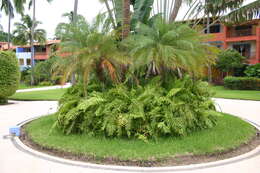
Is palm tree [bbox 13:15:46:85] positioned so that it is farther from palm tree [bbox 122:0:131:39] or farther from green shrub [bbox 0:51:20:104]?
palm tree [bbox 122:0:131:39]

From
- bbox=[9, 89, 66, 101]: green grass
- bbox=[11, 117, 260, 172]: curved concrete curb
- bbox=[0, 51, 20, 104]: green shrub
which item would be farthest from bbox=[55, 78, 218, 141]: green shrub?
bbox=[9, 89, 66, 101]: green grass

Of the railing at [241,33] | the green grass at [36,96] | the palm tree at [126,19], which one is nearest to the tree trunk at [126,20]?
the palm tree at [126,19]

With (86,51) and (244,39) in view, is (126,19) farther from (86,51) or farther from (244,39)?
(244,39)

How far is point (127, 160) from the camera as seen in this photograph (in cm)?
372

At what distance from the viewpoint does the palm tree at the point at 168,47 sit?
4.95 m

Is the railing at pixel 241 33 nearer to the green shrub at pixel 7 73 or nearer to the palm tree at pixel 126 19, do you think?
the palm tree at pixel 126 19

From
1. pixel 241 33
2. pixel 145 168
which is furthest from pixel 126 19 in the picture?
pixel 241 33

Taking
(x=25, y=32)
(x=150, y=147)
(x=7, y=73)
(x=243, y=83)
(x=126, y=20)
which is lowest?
(x=150, y=147)

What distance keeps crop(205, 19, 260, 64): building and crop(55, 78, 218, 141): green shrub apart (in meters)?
19.3

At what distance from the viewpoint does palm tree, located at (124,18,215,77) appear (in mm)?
4945

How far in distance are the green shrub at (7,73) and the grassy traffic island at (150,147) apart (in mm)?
6823

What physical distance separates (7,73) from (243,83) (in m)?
16.6

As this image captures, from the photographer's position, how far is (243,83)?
16.8 meters

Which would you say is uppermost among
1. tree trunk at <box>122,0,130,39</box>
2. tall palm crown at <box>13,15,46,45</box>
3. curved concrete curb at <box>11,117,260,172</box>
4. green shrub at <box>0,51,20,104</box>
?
tall palm crown at <box>13,15,46,45</box>
